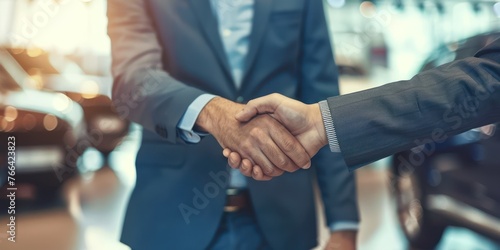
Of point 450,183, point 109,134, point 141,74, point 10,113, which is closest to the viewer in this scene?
point 141,74

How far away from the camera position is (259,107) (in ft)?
3.07

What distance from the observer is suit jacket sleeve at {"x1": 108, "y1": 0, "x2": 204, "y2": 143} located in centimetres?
96

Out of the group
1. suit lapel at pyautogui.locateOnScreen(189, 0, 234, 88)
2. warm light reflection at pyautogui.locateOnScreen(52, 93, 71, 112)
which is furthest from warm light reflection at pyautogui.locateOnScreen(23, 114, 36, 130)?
suit lapel at pyautogui.locateOnScreen(189, 0, 234, 88)

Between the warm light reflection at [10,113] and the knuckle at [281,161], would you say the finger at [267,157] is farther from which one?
the warm light reflection at [10,113]

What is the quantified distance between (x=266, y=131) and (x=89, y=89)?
1.46 m

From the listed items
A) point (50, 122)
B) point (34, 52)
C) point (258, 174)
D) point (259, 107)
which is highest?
point (259, 107)

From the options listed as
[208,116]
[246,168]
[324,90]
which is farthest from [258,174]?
[324,90]

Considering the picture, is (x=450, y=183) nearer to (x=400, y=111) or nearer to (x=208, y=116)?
(x=400, y=111)

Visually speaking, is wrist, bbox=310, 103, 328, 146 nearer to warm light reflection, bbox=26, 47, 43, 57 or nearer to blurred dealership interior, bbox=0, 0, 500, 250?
blurred dealership interior, bbox=0, 0, 500, 250

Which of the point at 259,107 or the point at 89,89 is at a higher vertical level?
the point at 259,107

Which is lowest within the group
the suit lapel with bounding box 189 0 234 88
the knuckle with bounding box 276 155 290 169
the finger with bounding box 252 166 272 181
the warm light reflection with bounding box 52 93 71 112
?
the warm light reflection with bounding box 52 93 71 112

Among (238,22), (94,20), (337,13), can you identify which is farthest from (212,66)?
(337,13)

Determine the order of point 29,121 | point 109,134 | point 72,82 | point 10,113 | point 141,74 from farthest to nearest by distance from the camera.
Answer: point 109,134 → point 72,82 → point 29,121 → point 10,113 → point 141,74

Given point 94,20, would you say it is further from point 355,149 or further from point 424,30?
point 424,30
